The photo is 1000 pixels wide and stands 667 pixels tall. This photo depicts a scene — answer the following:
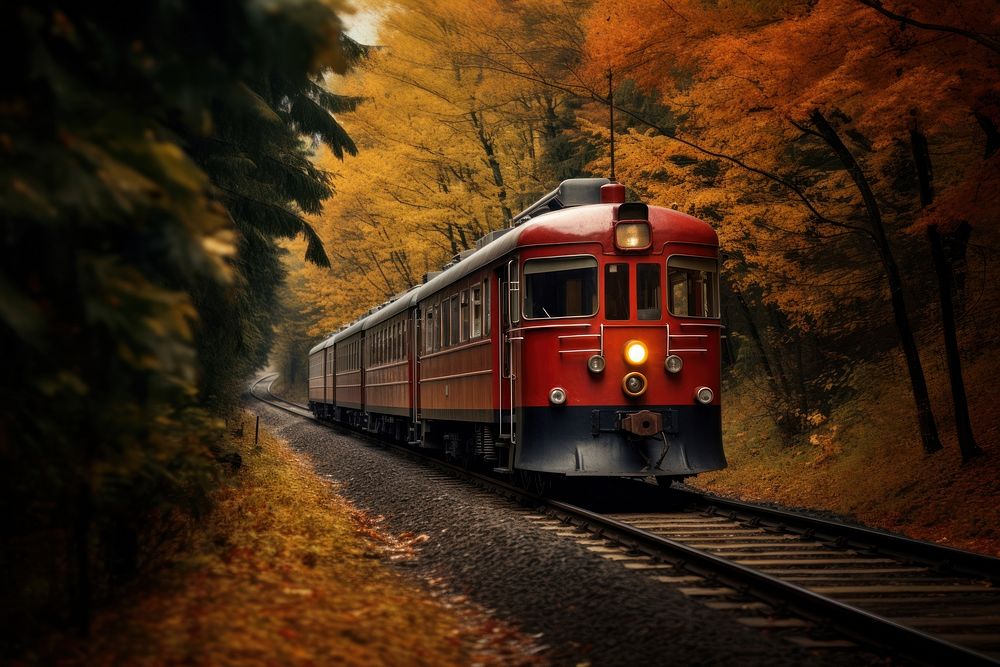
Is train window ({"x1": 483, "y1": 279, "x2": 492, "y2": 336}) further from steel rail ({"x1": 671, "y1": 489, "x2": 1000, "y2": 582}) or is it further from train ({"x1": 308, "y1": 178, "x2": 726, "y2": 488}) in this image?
steel rail ({"x1": 671, "y1": 489, "x2": 1000, "y2": 582})

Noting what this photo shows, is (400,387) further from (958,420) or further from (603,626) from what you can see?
(603,626)

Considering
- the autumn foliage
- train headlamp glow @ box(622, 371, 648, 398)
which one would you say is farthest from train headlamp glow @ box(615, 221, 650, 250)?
the autumn foliage

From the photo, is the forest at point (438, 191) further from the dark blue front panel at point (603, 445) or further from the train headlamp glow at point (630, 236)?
the dark blue front panel at point (603, 445)

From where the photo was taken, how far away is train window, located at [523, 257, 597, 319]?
11.3m

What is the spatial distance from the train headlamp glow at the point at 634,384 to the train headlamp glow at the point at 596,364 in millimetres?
285

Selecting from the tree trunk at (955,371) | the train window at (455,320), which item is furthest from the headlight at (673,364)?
the train window at (455,320)

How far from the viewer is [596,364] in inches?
432

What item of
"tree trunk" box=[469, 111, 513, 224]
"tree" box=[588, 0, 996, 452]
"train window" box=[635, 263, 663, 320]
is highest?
"tree trunk" box=[469, 111, 513, 224]

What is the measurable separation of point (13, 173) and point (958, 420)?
1103 cm

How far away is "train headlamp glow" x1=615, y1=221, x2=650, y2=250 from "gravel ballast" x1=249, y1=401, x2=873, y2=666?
3.11 m

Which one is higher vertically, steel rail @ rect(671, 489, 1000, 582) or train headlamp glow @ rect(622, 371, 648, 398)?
train headlamp glow @ rect(622, 371, 648, 398)

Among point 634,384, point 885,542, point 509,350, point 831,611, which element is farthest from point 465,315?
point 831,611

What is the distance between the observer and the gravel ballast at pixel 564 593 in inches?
226

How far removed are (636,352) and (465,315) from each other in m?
3.62
